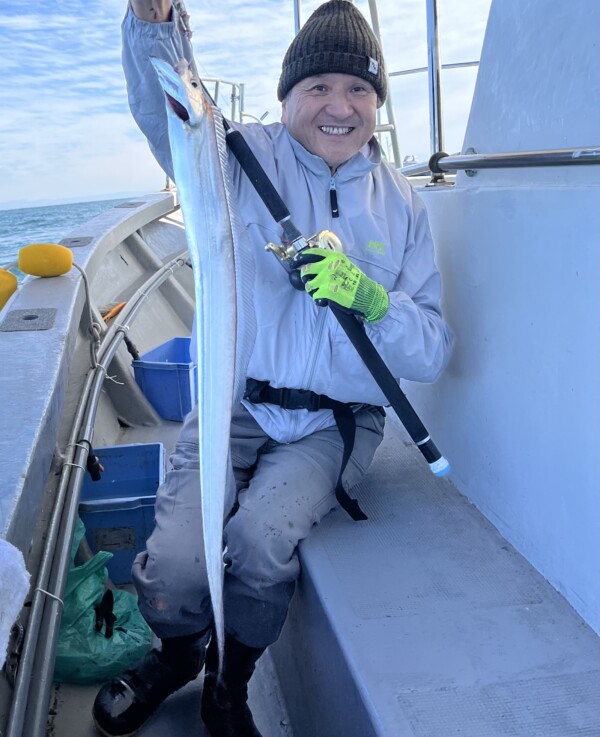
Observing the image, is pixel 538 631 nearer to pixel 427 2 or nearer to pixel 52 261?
pixel 427 2

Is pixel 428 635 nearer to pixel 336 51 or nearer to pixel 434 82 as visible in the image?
pixel 336 51

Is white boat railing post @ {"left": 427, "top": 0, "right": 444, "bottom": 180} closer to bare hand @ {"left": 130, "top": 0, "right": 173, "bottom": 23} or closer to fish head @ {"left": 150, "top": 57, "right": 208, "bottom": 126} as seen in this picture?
bare hand @ {"left": 130, "top": 0, "right": 173, "bottom": 23}

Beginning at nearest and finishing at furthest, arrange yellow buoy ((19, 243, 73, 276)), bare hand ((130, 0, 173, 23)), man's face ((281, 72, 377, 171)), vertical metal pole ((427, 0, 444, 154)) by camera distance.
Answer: bare hand ((130, 0, 173, 23)), man's face ((281, 72, 377, 171)), vertical metal pole ((427, 0, 444, 154)), yellow buoy ((19, 243, 73, 276))

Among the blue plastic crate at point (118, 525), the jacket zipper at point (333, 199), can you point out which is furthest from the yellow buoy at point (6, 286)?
the jacket zipper at point (333, 199)

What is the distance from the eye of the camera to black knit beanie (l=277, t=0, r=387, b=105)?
205 cm

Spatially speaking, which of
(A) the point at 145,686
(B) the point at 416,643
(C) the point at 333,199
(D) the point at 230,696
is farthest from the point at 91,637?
(C) the point at 333,199

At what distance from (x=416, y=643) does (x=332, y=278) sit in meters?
0.96

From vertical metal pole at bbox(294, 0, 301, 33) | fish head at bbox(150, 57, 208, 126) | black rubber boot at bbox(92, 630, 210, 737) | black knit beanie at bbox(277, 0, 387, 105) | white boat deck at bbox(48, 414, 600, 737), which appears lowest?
black rubber boot at bbox(92, 630, 210, 737)

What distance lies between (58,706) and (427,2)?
2753 millimetres

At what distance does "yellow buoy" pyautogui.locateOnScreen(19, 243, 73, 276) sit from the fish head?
8.35 ft

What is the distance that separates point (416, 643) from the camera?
1.54 meters

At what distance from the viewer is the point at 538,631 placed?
157 cm

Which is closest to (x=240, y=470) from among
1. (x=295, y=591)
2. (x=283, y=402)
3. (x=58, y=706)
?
(x=283, y=402)

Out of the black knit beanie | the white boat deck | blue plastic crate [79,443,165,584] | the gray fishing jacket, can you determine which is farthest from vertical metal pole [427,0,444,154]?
blue plastic crate [79,443,165,584]
